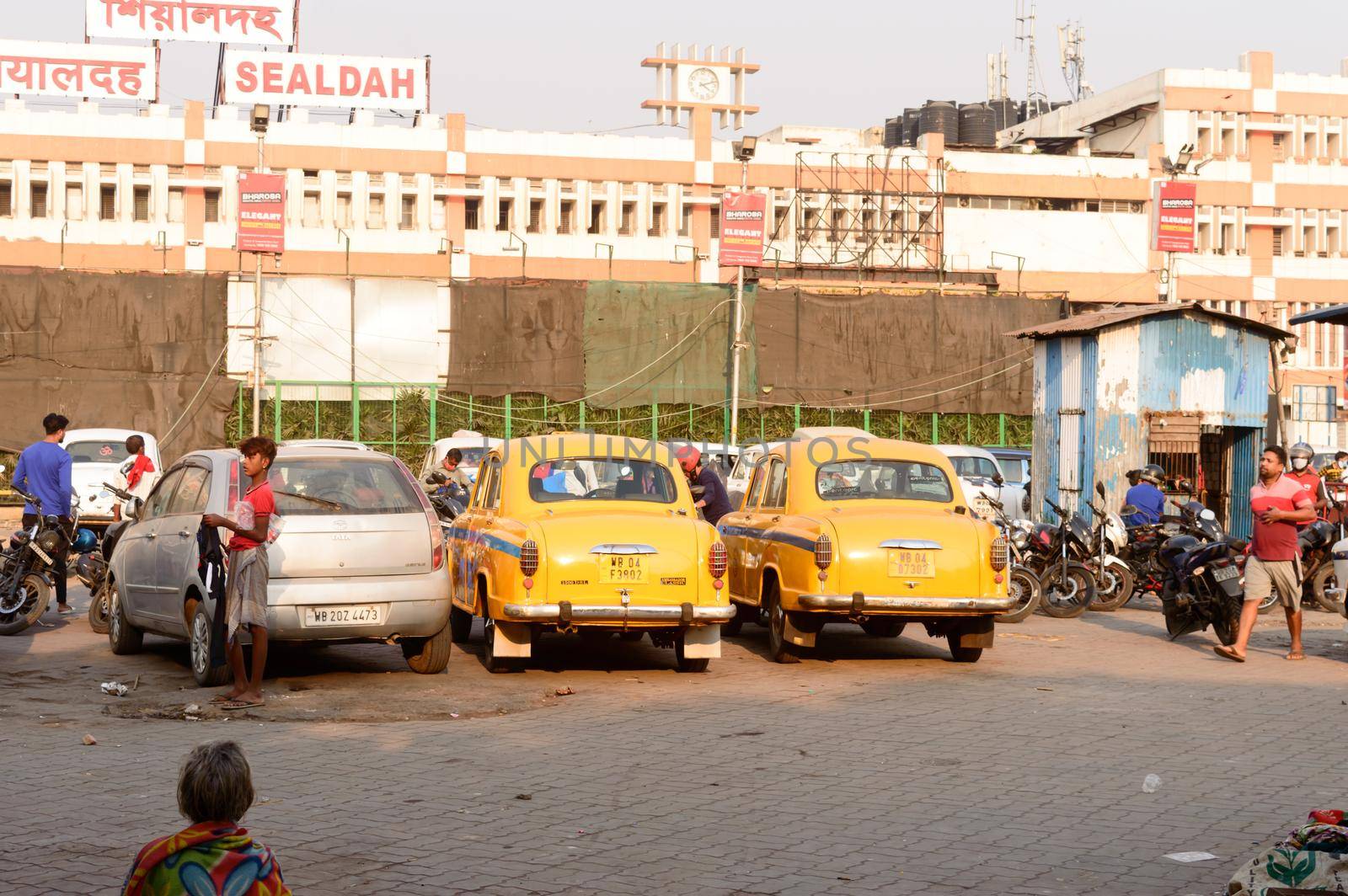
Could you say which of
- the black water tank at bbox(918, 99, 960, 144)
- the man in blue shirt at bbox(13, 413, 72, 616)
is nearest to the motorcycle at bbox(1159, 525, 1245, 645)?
the man in blue shirt at bbox(13, 413, 72, 616)

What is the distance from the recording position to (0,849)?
6.72 metres

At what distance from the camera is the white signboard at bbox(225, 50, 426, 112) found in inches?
2436

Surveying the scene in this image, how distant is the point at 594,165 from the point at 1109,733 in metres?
55.7

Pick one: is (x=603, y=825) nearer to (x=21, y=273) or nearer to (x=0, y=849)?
(x=0, y=849)

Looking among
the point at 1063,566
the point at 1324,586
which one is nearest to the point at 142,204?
the point at 1063,566

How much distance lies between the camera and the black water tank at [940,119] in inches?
3000

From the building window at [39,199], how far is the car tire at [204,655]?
52.9m

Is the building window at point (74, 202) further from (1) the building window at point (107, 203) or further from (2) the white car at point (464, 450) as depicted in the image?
(2) the white car at point (464, 450)

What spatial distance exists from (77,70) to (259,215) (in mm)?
24923

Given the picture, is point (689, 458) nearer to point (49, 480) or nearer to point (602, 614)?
point (602, 614)

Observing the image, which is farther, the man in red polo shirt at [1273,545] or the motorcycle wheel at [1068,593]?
the motorcycle wheel at [1068,593]

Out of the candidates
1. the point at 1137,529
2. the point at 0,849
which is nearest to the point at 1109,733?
the point at 0,849

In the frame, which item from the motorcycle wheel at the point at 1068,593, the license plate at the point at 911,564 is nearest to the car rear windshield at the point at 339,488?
the license plate at the point at 911,564

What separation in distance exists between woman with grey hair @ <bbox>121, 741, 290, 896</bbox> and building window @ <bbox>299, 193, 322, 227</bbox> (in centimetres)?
5964
